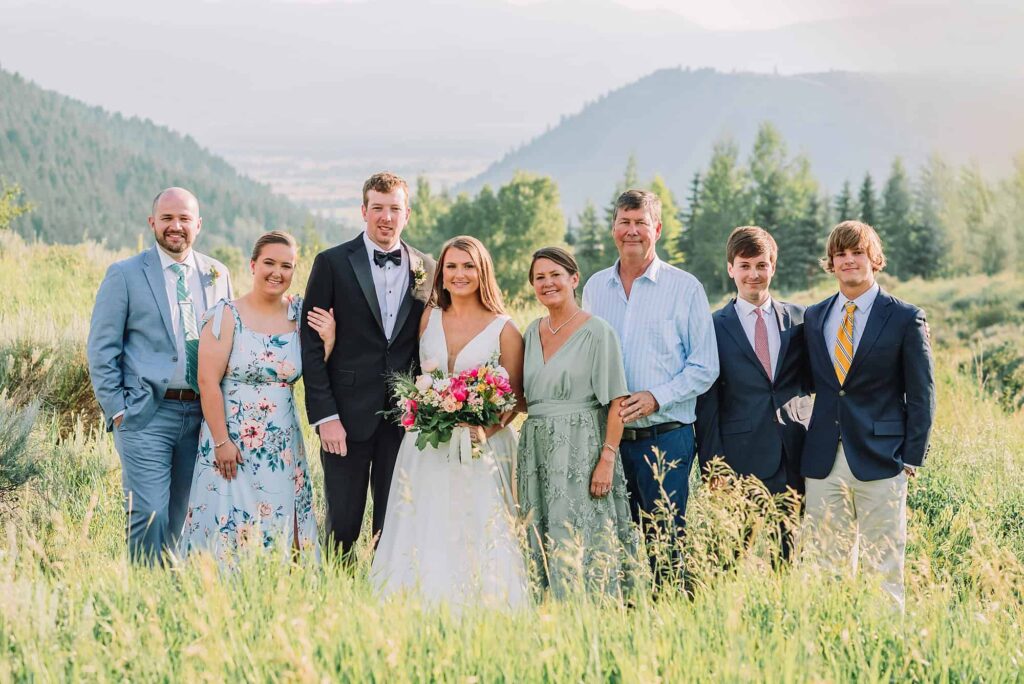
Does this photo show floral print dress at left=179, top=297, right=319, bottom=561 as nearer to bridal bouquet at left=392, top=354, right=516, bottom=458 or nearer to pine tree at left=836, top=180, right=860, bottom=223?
bridal bouquet at left=392, top=354, right=516, bottom=458

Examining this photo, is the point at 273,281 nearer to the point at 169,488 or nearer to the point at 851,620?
the point at 169,488

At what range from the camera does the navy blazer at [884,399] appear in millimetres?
4992

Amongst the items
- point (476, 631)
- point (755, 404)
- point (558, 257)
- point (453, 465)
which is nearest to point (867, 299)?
point (755, 404)

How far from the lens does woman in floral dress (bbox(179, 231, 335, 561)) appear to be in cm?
517

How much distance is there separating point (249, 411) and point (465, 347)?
51.0 inches

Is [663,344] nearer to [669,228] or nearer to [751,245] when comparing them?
[751,245]

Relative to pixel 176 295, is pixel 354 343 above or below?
below

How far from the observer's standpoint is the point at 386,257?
18.0ft

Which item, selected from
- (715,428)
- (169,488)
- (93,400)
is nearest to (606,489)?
(715,428)

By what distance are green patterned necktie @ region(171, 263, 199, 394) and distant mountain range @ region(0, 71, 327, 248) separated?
118907 mm

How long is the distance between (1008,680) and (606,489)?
228cm

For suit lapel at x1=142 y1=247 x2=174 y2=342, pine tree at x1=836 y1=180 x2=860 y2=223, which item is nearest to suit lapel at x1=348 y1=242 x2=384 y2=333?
suit lapel at x1=142 y1=247 x2=174 y2=342

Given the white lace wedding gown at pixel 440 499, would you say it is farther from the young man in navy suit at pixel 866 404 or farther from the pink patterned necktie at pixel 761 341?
the young man in navy suit at pixel 866 404

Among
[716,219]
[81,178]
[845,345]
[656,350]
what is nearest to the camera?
[845,345]
